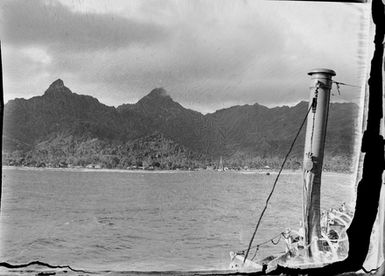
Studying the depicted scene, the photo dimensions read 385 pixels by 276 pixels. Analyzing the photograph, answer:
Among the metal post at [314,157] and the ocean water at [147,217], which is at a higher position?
the metal post at [314,157]

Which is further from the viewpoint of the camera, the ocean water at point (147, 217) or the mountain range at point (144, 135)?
the ocean water at point (147, 217)

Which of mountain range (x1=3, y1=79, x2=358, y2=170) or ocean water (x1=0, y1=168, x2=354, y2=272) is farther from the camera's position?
ocean water (x1=0, y1=168, x2=354, y2=272)

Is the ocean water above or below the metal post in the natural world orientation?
below

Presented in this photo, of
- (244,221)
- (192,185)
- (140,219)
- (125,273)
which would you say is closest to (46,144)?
(125,273)

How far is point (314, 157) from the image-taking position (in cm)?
214

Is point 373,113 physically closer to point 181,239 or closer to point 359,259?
point 359,259

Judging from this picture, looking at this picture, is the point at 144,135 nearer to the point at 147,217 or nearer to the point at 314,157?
the point at 314,157

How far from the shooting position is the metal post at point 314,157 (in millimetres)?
2043

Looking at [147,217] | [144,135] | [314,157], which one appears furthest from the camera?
[147,217]

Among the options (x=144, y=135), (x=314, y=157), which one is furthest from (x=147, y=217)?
(x=314, y=157)

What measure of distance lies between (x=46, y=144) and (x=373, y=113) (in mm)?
4610

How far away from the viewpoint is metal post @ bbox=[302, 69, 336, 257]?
2043 millimetres

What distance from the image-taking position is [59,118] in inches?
206

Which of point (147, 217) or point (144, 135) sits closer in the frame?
point (144, 135)
